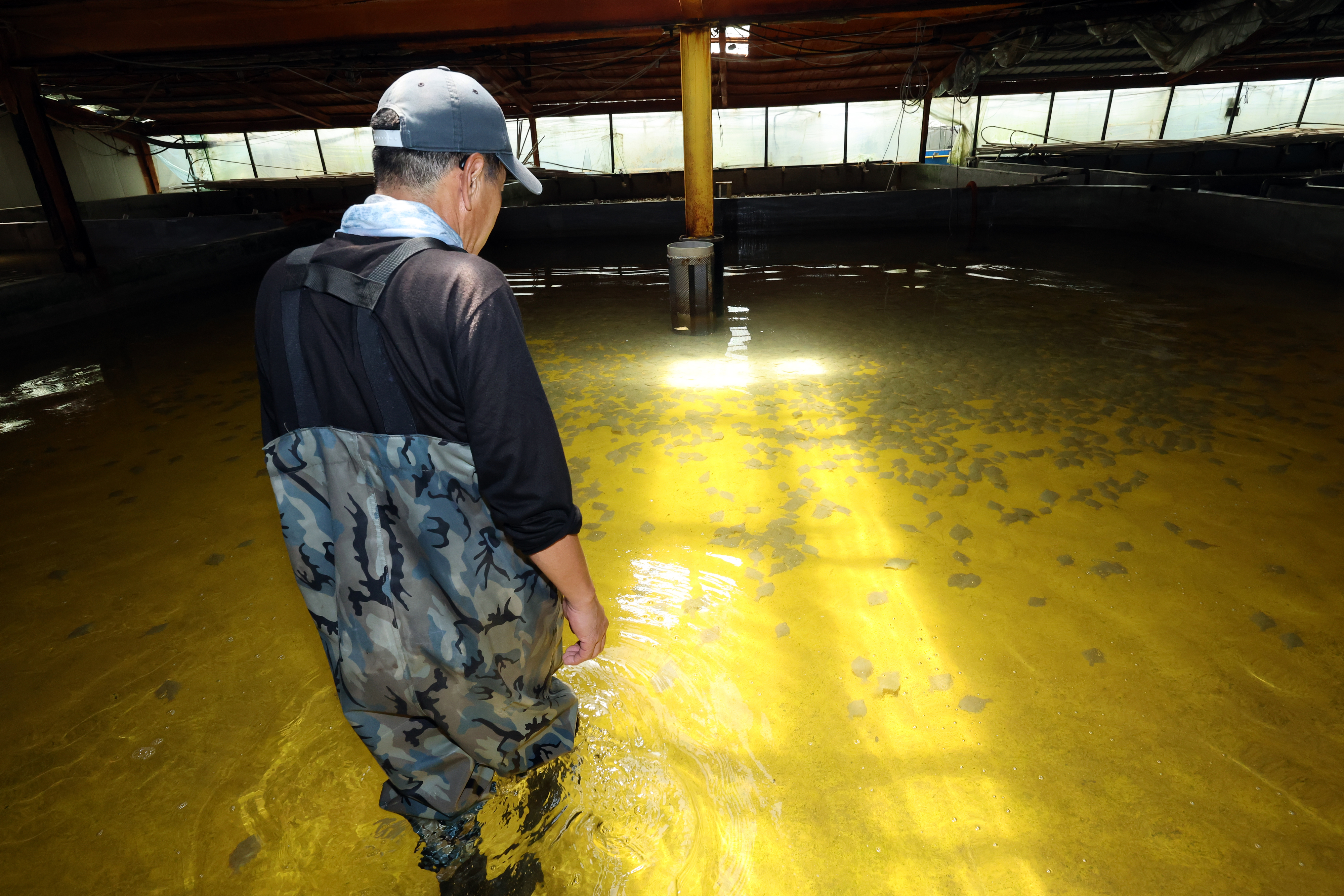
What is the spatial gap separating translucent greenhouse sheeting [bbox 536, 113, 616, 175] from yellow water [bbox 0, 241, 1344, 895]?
15.6 m

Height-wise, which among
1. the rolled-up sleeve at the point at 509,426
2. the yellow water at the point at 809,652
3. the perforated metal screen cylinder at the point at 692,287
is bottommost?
the yellow water at the point at 809,652

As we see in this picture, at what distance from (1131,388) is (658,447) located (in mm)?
3175

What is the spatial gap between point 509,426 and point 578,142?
19.2m

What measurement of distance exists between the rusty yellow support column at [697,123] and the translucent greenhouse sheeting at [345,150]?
15.1 meters

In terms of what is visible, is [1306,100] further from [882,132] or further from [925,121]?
[925,121]

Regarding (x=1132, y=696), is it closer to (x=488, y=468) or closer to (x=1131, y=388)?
(x=488, y=468)

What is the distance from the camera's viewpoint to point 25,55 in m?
7.11

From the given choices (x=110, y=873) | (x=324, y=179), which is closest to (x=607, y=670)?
(x=110, y=873)

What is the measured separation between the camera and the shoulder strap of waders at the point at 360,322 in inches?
39.1

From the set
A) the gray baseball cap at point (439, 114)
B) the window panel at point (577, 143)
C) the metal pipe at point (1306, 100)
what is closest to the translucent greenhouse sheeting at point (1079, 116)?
the metal pipe at point (1306, 100)

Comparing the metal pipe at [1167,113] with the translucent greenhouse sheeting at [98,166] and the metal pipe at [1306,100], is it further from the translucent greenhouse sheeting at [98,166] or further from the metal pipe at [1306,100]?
the translucent greenhouse sheeting at [98,166]

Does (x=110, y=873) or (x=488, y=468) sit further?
(x=110, y=873)

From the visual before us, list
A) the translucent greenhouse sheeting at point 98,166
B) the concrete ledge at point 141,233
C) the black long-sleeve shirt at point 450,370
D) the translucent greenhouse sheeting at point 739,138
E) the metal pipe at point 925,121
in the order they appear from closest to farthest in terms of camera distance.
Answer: the black long-sleeve shirt at point 450,370, the concrete ledge at point 141,233, the metal pipe at point 925,121, the translucent greenhouse sheeting at point 98,166, the translucent greenhouse sheeting at point 739,138

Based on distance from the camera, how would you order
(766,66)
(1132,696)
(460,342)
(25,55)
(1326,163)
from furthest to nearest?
1. (766,66)
2. (1326,163)
3. (25,55)
4. (1132,696)
5. (460,342)
